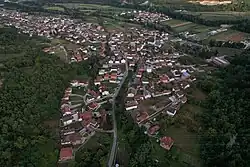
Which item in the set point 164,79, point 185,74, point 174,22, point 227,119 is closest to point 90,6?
point 174,22

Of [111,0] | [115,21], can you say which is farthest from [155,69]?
[111,0]

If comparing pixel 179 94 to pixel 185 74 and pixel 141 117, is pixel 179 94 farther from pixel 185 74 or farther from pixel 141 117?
pixel 141 117

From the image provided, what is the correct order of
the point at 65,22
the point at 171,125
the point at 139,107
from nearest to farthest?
1. the point at 171,125
2. the point at 139,107
3. the point at 65,22

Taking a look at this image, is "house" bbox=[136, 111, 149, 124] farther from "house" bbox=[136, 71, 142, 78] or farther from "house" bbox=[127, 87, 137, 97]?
"house" bbox=[136, 71, 142, 78]

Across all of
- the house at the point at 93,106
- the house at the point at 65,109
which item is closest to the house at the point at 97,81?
the house at the point at 93,106

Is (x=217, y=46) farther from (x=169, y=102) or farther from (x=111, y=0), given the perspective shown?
(x=111, y=0)

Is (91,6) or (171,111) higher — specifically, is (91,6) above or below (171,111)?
above

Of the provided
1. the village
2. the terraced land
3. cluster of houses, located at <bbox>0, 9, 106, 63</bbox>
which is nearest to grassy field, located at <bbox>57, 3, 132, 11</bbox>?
cluster of houses, located at <bbox>0, 9, 106, 63</bbox>
